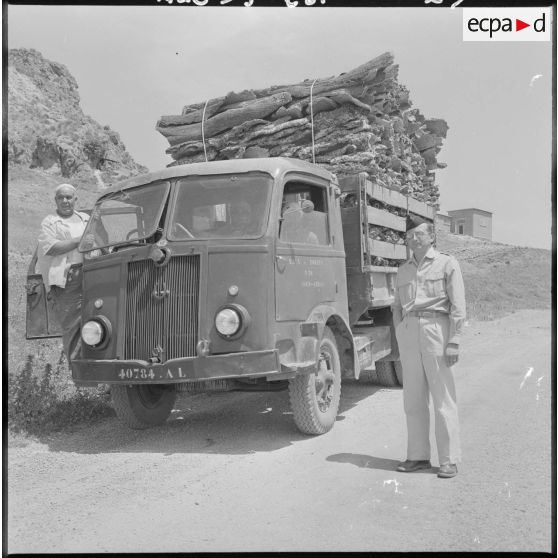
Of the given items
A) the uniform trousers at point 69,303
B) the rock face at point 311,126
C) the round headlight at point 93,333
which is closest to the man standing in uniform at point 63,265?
the uniform trousers at point 69,303

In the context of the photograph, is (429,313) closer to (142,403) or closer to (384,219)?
(384,219)

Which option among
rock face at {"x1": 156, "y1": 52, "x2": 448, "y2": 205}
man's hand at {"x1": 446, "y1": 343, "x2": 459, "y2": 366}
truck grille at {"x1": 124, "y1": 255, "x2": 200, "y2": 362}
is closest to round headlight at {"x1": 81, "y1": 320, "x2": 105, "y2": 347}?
truck grille at {"x1": 124, "y1": 255, "x2": 200, "y2": 362}

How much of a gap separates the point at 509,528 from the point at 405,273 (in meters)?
2.01

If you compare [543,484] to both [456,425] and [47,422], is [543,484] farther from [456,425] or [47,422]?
[47,422]

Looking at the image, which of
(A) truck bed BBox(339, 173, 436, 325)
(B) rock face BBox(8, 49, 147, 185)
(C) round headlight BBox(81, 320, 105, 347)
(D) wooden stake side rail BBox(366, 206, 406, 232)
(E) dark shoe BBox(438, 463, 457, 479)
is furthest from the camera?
(B) rock face BBox(8, 49, 147, 185)

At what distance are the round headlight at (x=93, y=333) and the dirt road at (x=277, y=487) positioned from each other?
37.6 inches

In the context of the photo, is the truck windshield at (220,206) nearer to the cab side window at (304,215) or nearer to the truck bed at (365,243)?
the cab side window at (304,215)

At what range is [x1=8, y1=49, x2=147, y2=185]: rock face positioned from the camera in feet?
134

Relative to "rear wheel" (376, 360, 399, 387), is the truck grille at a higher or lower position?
higher

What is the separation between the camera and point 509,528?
11.9ft

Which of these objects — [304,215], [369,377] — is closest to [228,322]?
[304,215]

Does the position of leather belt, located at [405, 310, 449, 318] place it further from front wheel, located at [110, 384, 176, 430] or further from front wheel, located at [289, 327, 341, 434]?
front wheel, located at [110, 384, 176, 430]

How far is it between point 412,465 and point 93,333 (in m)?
2.91

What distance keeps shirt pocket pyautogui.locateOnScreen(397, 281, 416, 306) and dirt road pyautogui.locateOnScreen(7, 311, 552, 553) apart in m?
1.27
